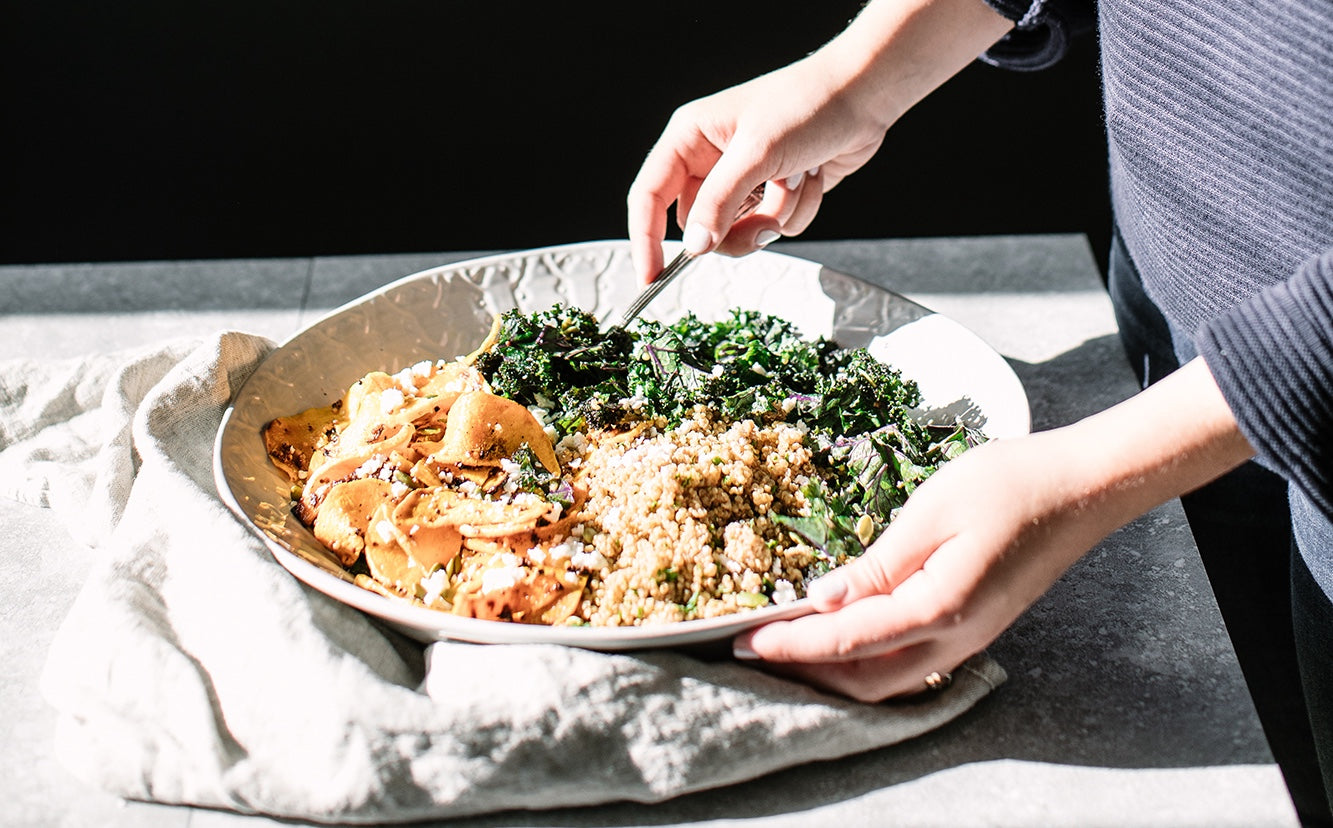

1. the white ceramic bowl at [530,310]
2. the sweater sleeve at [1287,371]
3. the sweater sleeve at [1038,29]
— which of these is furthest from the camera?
the sweater sleeve at [1038,29]

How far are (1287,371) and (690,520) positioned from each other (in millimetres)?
517

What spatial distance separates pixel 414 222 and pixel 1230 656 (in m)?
2.13

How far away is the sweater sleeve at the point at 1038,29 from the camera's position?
4.62 feet

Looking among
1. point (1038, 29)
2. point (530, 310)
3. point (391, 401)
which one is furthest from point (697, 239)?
point (1038, 29)

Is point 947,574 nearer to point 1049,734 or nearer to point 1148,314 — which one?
point 1049,734

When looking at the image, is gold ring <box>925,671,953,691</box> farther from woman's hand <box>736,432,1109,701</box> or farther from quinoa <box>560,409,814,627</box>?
quinoa <box>560,409,814,627</box>

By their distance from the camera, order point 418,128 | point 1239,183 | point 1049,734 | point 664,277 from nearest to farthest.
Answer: point 1049,734
point 1239,183
point 664,277
point 418,128

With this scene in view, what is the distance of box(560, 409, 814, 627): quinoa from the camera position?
1028mm

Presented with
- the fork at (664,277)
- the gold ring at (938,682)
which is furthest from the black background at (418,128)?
the gold ring at (938,682)

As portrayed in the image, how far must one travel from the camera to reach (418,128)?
2.59 m

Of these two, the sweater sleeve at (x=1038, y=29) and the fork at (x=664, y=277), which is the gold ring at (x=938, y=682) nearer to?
the fork at (x=664, y=277)

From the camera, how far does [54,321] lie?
179cm

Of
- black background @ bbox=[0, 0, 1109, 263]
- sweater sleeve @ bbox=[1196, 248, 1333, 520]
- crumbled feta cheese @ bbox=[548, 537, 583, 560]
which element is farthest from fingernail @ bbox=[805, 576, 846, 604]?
black background @ bbox=[0, 0, 1109, 263]

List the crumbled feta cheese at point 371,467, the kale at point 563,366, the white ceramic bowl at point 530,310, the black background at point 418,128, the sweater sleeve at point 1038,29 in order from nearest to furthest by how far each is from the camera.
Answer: the white ceramic bowl at point 530,310 → the crumbled feta cheese at point 371,467 → the kale at point 563,366 → the sweater sleeve at point 1038,29 → the black background at point 418,128
